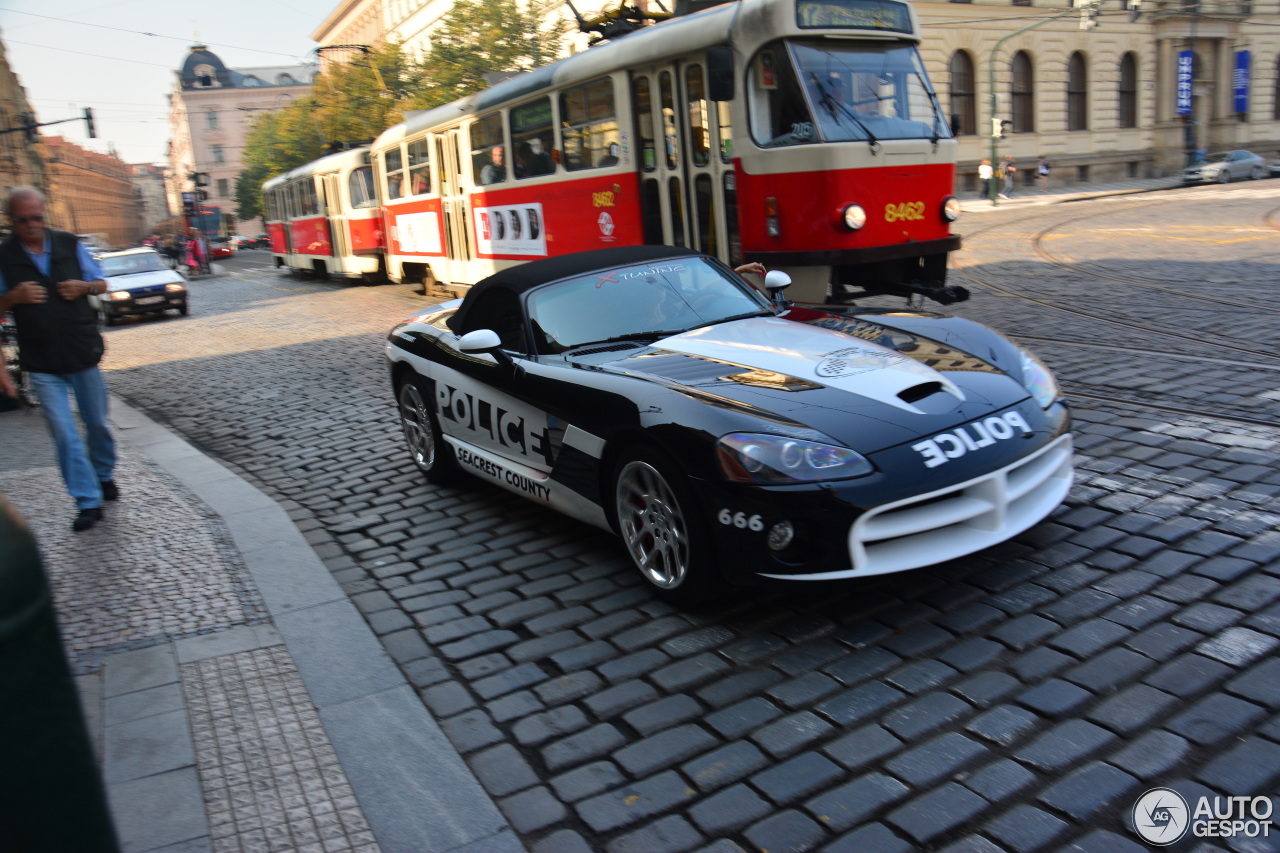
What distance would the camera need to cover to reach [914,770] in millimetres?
2840

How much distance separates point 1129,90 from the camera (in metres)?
47.9

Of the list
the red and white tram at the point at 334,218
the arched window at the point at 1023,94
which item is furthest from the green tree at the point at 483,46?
the arched window at the point at 1023,94

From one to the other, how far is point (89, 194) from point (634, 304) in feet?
396

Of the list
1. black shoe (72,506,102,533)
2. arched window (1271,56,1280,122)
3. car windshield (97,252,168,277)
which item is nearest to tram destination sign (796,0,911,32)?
black shoe (72,506,102,533)

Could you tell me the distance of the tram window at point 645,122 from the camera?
35.2ft

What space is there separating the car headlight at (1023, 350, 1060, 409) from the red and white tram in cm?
1972

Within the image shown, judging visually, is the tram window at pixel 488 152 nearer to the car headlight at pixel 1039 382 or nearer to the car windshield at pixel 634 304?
the car windshield at pixel 634 304

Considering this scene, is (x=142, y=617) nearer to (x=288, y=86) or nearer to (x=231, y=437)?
(x=231, y=437)

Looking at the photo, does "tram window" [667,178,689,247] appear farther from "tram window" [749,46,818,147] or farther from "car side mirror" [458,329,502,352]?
"car side mirror" [458,329,502,352]

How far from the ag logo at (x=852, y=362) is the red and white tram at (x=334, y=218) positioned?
19.5m

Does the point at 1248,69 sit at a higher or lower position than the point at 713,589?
higher

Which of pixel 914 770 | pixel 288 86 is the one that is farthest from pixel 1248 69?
pixel 288 86

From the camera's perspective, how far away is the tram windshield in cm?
923

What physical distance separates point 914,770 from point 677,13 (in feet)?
32.5
